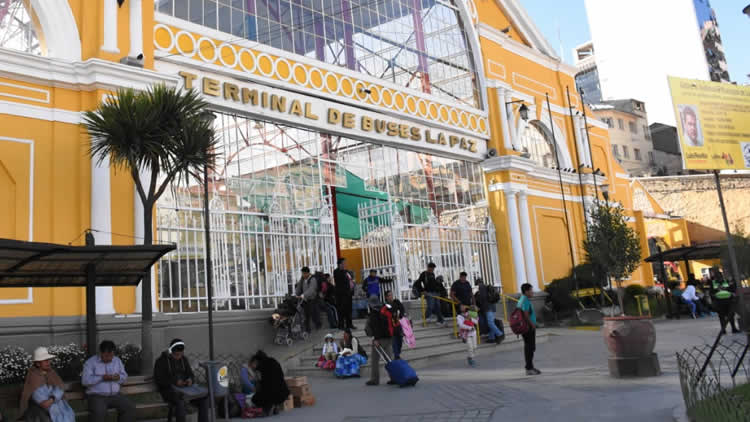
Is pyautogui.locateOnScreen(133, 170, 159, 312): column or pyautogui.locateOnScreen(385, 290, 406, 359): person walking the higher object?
pyautogui.locateOnScreen(133, 170, 159, 312): column

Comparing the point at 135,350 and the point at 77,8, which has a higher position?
the point at 77,8

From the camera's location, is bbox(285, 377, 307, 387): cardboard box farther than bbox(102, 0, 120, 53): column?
No

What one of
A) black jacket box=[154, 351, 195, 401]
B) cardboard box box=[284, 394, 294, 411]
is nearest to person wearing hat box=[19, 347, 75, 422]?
black jacket box=[154, 351, 195, 401]

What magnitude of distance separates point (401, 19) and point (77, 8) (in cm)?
1013

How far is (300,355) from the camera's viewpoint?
12734mm

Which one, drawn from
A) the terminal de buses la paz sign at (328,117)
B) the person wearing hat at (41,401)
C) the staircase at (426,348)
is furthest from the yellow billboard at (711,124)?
the terminal de buses la paz sign at (328,117)

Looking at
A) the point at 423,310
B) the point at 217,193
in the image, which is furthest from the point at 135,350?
the point at 423,310

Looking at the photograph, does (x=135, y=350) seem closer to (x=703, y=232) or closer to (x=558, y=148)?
(x=558, y=148)

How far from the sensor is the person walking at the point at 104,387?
7.62 meters

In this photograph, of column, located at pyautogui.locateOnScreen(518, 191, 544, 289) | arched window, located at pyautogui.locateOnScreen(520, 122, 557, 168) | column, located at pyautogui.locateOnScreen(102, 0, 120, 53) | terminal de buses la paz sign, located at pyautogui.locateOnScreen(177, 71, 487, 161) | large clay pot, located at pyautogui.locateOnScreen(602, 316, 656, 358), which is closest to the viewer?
large clay pot, located at pyautogui.locateOnScreen(602, 316, 656, 358)

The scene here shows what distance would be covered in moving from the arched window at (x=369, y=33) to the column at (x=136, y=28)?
0.73 metres

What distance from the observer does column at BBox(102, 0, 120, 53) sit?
1228 centimetres

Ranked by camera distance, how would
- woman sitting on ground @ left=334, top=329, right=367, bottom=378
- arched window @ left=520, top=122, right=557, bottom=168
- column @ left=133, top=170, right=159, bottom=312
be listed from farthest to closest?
arched window @ left=520, top=122, right=557, bottom=168
column @ left=133, top=170, right=159, bottom=312
woman sitting on ground @ left=334, top=329, right=367, bottom=378

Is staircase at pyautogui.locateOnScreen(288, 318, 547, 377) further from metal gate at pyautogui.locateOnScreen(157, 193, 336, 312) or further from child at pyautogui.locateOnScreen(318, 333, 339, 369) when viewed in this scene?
metal gate at pyautogui.locateOnScreen(157, 193, 336, 312)
